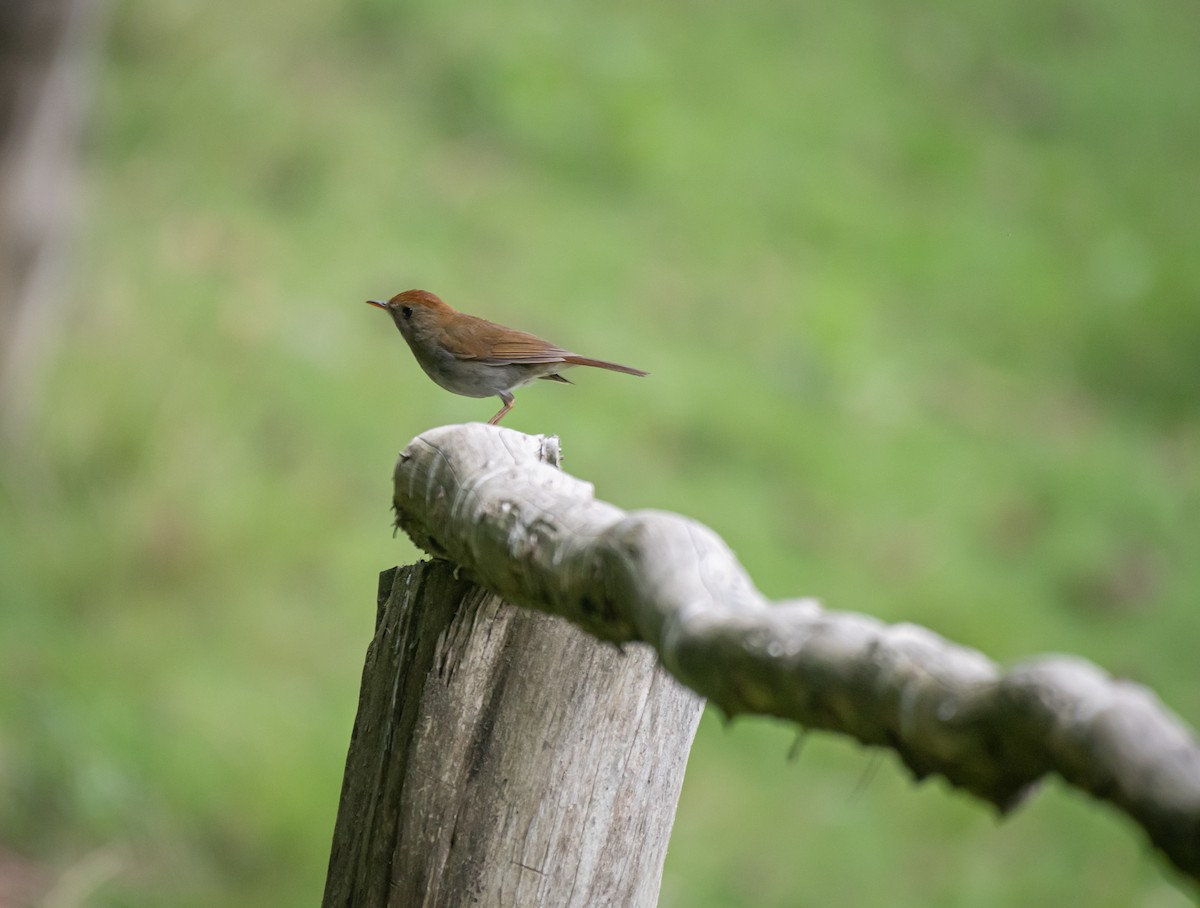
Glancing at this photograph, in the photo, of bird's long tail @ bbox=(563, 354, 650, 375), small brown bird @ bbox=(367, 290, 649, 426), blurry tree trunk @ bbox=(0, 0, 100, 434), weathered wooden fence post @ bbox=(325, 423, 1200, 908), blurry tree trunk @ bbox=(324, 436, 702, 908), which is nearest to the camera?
weathered wooden fence post @ bbox=(325, 423, 1200, 908)

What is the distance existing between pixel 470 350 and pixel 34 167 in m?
4.20

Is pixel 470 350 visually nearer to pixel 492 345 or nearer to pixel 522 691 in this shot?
pixel 492 345

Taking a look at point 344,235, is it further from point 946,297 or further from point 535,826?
point 535,826

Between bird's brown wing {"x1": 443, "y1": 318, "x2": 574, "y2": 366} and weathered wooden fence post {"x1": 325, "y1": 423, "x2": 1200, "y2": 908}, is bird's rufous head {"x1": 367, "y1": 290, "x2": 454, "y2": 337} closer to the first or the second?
bird's brown wing {"x1": 443, "y1": 318, "x2": 574, "y2": 366}

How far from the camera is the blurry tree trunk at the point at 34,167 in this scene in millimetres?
7172

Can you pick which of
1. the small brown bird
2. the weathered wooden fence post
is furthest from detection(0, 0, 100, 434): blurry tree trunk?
the weathered wooden fence post

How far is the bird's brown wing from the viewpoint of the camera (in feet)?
13.8

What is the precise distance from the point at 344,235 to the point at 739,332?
2420mm

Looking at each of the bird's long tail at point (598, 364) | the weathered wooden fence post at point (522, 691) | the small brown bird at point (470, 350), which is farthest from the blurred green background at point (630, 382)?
the weathered wooden fence post at point (522, 691)

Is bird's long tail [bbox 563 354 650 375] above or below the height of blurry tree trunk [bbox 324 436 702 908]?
above

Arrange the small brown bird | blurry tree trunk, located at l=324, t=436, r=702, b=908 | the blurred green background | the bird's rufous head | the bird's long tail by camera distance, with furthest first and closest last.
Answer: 1. the blurred green background
2. the bird's rufous head
3. the small brown bird
4. the bird's long tail
5. blurry tree trunk, located at l=324, t=436, r=702, b=908

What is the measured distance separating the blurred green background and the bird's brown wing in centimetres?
202

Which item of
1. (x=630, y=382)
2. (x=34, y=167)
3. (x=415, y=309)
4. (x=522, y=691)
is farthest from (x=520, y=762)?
(x=34, y=167)

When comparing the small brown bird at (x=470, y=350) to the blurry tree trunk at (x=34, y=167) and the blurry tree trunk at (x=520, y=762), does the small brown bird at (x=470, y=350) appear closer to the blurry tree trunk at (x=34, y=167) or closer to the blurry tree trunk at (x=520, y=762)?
the blurry tree trunk at (x=520, y=762)
